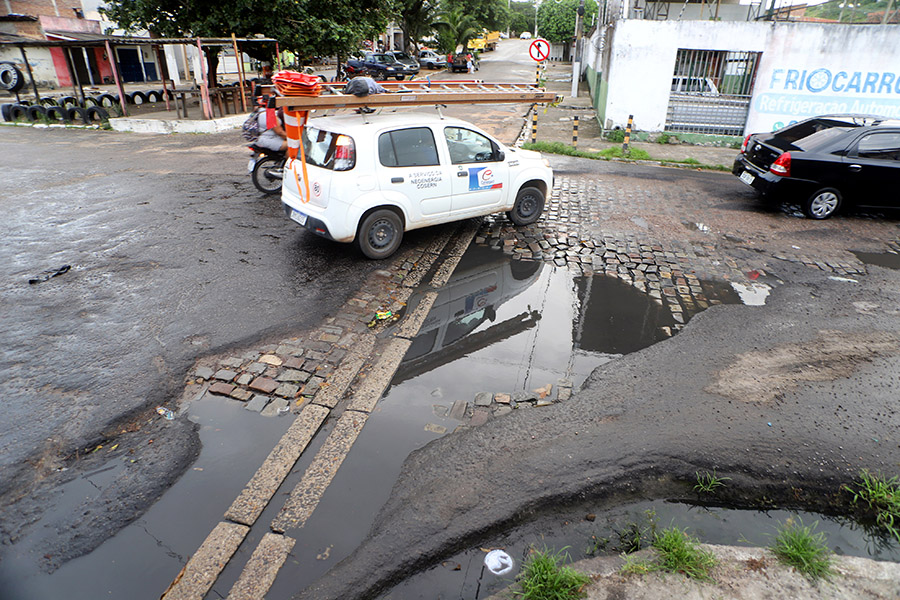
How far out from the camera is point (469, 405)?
14.6ft

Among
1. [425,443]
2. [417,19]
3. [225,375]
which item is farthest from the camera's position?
[417,19]

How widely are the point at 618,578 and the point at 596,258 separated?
5084 millimetres

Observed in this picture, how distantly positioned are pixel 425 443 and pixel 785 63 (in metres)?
16.1

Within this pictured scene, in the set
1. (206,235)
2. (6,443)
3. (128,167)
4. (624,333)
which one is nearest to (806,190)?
(624,333)

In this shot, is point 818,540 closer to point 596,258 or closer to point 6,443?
point 596,258

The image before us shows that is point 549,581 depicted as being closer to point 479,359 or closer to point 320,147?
point 479,359

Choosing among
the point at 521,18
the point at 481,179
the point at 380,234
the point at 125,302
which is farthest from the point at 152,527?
the point at 521,18

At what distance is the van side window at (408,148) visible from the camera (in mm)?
6617

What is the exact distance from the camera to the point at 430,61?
43.3m

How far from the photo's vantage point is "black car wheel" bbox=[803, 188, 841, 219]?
354 inches

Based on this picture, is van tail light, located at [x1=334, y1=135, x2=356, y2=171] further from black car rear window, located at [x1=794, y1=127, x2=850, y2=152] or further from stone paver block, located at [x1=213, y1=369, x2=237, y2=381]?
black car rear window, located at [x1=794, y1=127, x2=850, y2=152]

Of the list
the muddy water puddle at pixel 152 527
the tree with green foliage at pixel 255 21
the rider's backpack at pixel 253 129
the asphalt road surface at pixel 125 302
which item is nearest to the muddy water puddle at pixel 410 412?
the muddy water puddle at pixel 152 527

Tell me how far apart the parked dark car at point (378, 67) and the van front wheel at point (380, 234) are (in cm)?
2889

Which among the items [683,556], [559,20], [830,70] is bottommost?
[683,556]
